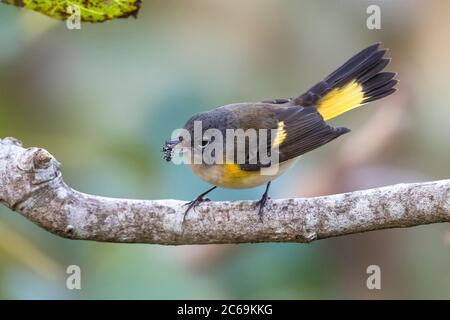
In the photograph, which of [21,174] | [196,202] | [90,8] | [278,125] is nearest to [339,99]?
[278,125]

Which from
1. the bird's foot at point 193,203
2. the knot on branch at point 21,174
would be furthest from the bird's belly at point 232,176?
the knot on branch at point 21,174

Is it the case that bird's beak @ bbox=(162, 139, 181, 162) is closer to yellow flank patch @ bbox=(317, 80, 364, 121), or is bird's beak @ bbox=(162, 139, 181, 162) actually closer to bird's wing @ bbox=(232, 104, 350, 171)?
bird's wing @ bbox=(232, 104, 350, 171)

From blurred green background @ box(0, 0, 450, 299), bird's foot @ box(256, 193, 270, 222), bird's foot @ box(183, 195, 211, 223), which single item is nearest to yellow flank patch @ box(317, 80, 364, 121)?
blurred green background @ box(0, 0, 450, 299)

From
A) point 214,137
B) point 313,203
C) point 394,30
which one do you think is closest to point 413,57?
point 394,30

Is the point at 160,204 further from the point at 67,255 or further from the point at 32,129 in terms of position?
the point at 32,129

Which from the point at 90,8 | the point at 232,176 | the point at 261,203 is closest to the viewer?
the point at 90,8

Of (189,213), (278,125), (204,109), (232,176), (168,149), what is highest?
(204,109)

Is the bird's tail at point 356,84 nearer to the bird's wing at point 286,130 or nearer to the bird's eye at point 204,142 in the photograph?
the bird's wing at point 286,130

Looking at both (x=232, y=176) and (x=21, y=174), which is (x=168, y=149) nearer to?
(x=232, y=176)
